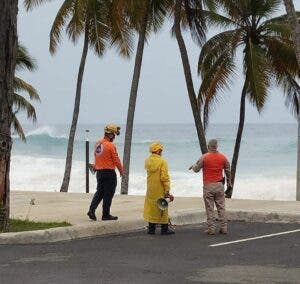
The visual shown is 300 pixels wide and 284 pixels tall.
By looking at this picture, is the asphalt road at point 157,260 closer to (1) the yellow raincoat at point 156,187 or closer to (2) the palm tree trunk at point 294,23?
(1) the yellow raincoat at point 156,187

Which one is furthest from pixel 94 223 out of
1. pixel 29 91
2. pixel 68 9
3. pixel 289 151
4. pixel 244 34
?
Result: pixel 289 151

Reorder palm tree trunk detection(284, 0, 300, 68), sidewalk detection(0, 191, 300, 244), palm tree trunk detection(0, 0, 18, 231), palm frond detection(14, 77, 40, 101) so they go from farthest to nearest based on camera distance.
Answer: palm frond detection(14, 77, 40, 101) < palm tree trunk detection(284, 0, 300, 68) < palm tree trunk detection(0, 0, 18, 231) < sidewalk detection(0, 191, 300, 244)

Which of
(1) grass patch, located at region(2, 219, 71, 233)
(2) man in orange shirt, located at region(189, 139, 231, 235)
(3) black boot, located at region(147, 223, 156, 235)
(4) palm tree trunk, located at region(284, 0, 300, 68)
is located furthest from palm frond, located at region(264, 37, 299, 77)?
(1) grass patch, located at region(2, 219, 71, 233)

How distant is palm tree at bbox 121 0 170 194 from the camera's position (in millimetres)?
22781

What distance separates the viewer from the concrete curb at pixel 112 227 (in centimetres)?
1109

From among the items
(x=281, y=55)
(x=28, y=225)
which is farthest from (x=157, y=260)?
(x=281, y=55)

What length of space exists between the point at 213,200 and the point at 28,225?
313cm

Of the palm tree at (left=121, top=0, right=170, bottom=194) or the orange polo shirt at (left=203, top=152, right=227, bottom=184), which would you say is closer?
the orange polo shirt at (left=203, top=152, right=227, bottom=184)

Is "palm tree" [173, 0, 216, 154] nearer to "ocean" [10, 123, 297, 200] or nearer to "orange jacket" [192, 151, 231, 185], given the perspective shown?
"orange jacket" [192, 151, 231, 185]

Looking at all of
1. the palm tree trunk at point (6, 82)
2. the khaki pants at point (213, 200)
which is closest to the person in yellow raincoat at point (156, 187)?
the khaki pants at point (213, 200)

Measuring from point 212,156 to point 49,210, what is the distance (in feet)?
15.1

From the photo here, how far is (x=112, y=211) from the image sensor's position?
1493 cm

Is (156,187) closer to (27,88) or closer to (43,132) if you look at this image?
(27,88)

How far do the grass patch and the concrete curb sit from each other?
0.36 meters
